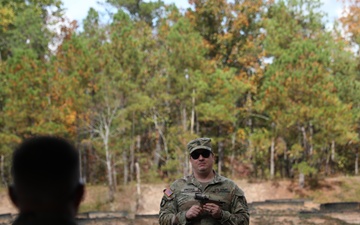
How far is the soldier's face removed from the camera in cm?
364

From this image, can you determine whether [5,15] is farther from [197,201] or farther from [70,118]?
[197,201]

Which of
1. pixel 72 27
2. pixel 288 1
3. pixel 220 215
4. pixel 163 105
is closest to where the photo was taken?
pixel 220 215

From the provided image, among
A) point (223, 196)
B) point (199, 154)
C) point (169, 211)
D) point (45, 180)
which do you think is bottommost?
point (169, 211)

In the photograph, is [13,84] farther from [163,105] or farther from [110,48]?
[163,105]

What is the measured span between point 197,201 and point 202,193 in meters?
0.08

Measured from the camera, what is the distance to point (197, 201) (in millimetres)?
3609

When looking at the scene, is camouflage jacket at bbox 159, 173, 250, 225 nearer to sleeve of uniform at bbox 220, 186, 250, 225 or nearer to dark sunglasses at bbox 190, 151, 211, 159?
sleeve of uniform at bbox 220, 186, 250, 225

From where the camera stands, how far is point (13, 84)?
80.5 ft

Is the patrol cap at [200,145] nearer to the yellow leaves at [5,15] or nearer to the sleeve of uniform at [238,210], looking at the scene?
the sleeve of uniform at [238,210]

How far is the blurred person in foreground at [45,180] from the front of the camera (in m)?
1.12

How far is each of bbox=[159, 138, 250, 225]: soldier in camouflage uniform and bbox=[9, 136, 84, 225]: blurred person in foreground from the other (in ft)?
7.81

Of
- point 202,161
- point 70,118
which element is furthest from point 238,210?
point 70,118

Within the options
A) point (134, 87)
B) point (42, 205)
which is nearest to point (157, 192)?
point (134, 87)

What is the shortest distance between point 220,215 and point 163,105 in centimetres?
2639
